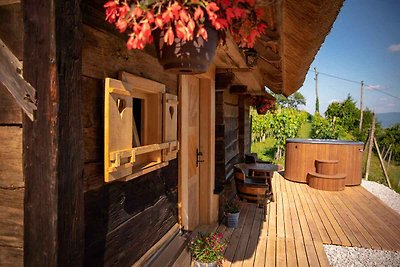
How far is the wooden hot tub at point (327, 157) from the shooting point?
7.78 meters

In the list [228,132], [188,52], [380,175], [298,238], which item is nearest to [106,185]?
[188,52]

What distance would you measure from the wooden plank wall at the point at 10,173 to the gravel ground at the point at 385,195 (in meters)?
6.96

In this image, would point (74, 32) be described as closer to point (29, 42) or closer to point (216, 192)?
point (29, 42)

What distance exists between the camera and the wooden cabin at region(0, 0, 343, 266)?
1.13 metres

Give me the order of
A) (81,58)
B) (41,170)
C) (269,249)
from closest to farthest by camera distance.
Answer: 1. (41,170)
2. (81,58)
3. (269,249)

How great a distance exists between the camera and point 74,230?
1231 millimetres

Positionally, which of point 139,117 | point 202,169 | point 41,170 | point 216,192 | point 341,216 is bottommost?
point 341,216

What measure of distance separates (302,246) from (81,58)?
3.85 m

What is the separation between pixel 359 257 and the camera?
3.73 meters

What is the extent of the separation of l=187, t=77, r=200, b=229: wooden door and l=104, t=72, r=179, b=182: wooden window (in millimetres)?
1585

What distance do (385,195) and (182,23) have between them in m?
8.11

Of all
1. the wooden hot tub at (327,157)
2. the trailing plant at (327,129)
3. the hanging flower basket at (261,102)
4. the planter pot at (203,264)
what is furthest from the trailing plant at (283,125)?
the planter pot at (203,264)

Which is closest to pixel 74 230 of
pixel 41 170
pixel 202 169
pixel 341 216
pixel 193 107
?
pixel 41 170

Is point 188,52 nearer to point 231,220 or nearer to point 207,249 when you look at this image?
point 207,249
